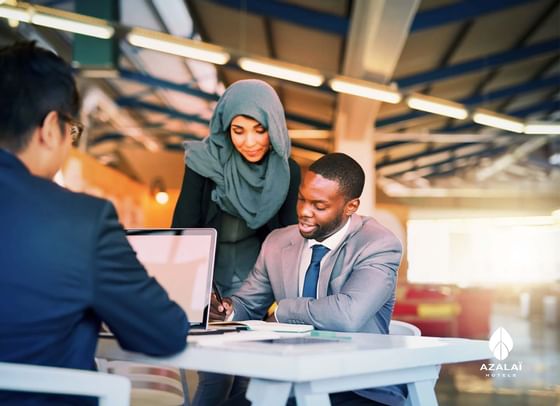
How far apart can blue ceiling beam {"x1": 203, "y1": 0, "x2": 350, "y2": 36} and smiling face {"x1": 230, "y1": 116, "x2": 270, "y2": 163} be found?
5355 mm

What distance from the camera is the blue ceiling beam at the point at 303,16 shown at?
7.24 meters

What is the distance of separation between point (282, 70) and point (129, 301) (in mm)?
4804

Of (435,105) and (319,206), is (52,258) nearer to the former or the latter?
(319,206)

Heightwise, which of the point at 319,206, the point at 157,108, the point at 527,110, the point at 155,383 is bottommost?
the point at 155,383

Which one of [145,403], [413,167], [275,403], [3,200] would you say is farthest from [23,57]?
[413,167]

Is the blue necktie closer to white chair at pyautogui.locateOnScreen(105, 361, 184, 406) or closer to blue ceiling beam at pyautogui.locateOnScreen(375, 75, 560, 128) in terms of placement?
white chair at pyautogui.locateOnScreen(105, 361, 184, 406)

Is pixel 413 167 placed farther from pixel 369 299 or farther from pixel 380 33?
pixel 369 299

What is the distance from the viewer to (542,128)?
7.28m

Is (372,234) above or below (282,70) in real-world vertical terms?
below

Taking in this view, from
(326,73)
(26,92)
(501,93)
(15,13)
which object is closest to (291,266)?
(26,92)

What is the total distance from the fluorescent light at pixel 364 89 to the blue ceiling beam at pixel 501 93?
13.9 ft

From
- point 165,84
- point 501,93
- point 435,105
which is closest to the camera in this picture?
point 435,105

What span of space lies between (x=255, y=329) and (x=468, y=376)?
16.0ft

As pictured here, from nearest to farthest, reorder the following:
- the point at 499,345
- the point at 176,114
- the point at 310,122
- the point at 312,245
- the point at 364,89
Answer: the point at 312,245, the point at 499,345, the point at 364,89, the point at 176,114, the point at 310,122
